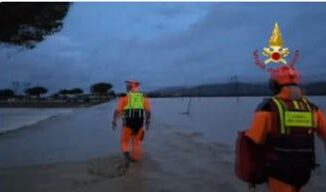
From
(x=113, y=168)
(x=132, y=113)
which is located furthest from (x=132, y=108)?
(x=113, y=168)

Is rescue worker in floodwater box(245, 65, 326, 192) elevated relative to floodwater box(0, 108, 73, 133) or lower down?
elevated

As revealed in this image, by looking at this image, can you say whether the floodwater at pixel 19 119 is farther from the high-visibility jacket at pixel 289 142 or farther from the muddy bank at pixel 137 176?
the high-visibility jacket at pixel 289 142

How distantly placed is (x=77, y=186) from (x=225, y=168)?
361 centimetres

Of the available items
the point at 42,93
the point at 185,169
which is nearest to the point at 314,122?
the point at 185,169

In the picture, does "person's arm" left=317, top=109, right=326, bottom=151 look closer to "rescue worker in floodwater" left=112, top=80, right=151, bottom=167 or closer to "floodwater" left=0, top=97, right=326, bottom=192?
"floodwater" left=0, top=97, right=326, bottom=192

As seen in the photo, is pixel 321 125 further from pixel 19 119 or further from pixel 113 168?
pixel 19 119

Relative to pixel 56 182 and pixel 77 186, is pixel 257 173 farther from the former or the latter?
pixel 56 182

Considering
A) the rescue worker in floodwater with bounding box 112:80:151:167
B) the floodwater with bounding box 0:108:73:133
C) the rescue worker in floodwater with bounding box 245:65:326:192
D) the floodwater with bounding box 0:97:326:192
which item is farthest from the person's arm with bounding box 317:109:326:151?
the floodwater with bounding box 0:108:73:133

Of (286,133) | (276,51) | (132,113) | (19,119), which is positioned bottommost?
(19,119)

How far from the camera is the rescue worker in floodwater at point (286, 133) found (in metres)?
4.84

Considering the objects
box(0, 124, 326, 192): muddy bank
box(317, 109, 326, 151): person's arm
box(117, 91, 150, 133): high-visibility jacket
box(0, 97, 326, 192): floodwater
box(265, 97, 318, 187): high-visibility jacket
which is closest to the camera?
box(265, 97, 318, 187): high-visibility jacket

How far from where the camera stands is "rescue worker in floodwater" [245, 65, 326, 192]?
484 centimetres

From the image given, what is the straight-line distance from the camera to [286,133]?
484cm

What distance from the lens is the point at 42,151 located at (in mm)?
14930
